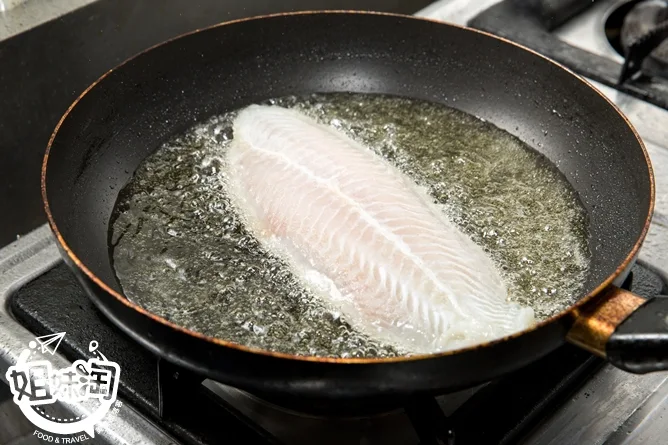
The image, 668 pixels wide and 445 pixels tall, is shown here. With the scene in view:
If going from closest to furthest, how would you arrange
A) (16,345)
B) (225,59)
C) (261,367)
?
(261,367) < (16,345) < (225,59)

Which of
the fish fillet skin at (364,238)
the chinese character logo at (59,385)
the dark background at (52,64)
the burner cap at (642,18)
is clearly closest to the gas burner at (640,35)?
the burner cap at (642,18)

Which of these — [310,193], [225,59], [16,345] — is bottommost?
[16,345]

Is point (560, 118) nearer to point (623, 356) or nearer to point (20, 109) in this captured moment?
point (623, 356)

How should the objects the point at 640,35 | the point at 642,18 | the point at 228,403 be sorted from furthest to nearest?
the point at 642,18
the point at 640,35
the point at 228,403

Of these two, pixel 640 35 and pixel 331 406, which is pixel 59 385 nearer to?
pixel 331 406

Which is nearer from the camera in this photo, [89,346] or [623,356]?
[623,356]

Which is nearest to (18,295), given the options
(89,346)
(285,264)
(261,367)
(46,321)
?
(46,321)

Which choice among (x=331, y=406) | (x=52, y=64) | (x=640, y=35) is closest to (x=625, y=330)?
(x=331, y=406)
